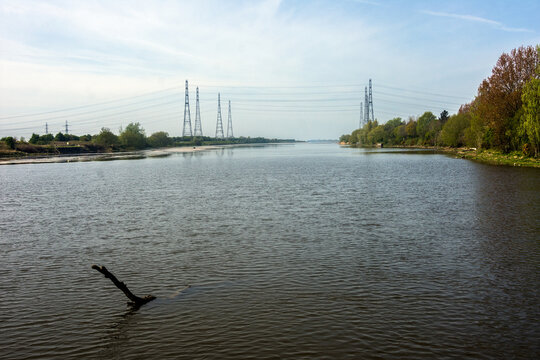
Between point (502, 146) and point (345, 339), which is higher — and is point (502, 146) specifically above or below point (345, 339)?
above

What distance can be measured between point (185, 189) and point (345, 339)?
1200 inches

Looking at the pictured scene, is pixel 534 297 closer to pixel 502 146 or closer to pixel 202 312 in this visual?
pixel 202 312

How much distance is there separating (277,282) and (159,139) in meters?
186

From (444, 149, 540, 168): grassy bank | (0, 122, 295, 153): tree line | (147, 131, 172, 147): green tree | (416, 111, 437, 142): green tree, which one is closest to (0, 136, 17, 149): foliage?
(0, 122, 295, 153): tree line

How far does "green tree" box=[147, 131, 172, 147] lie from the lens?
18575 cm

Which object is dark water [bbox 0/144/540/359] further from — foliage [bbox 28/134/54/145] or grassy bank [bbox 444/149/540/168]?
Answer: foliage [bbox 28/134/54/145]

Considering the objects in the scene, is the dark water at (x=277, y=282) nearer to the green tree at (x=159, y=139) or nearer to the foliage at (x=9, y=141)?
the foliage at (x=9, y=141)

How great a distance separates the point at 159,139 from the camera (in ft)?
625

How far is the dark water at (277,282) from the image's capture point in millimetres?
9180

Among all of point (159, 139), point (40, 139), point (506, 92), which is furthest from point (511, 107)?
point (159, 139)

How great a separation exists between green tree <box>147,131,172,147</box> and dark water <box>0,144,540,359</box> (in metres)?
165

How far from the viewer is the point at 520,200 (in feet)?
91.2

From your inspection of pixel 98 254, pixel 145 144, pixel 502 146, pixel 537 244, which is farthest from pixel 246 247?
pixel 145 144

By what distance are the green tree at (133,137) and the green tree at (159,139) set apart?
9342 mm
